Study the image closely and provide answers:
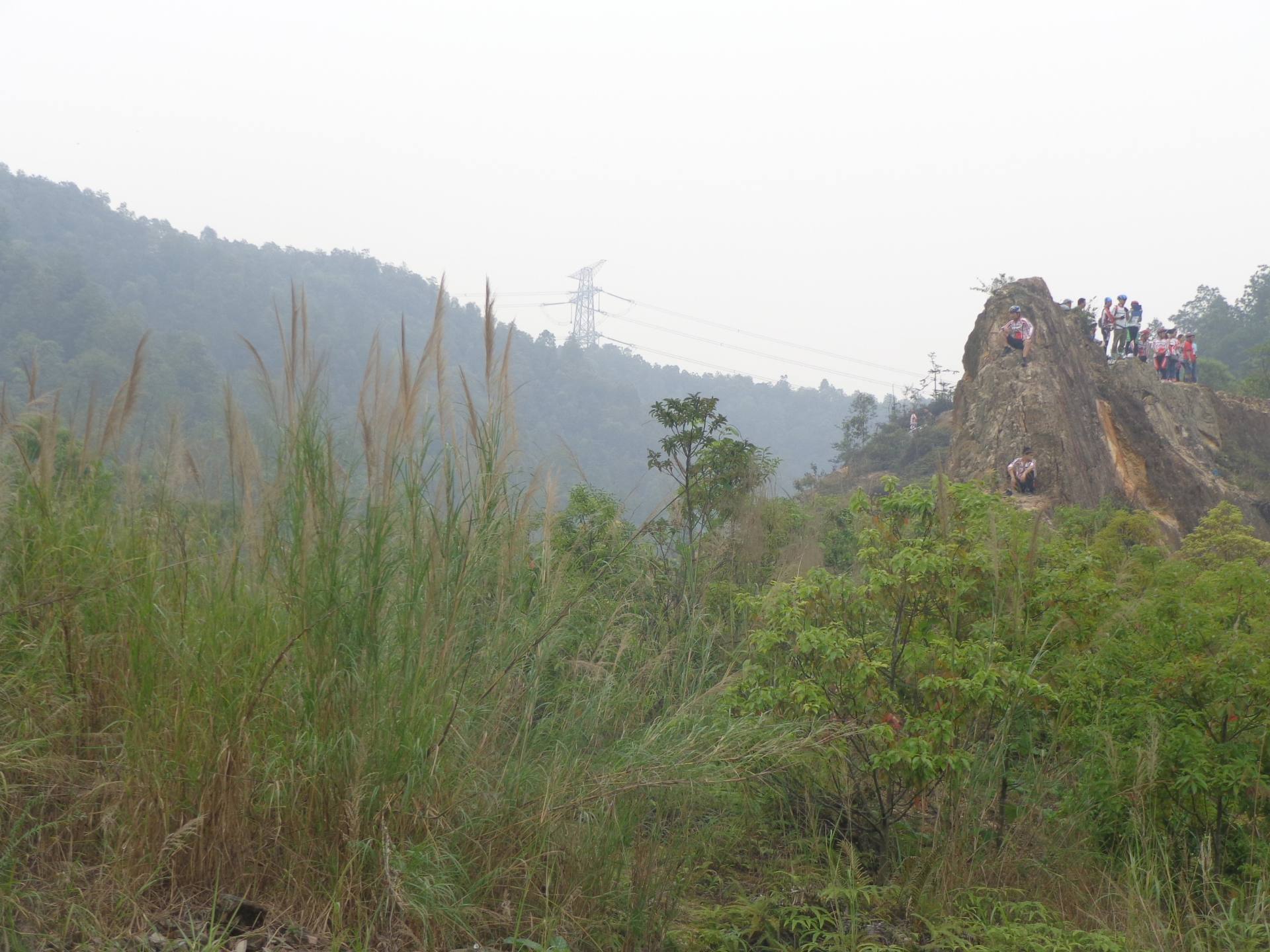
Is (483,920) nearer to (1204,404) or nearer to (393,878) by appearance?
(393,878)

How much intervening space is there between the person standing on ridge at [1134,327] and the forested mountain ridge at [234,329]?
9.49m

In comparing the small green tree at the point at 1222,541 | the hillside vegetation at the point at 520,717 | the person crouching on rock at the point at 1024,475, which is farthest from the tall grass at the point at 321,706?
the person crouching on rock at the point at 1024,475

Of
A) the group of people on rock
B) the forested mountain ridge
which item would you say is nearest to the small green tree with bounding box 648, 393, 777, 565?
the forested mountain ridge

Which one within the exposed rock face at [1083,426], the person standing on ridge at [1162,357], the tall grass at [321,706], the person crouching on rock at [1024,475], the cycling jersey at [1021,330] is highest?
the person standing on ridge at [1162,357]

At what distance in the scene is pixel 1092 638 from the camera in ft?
12.5

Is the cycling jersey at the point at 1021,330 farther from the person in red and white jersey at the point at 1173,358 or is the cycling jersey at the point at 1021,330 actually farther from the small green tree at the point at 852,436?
the small green tree at the point at 852,436

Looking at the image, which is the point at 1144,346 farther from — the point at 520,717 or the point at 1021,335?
the point at 520,717

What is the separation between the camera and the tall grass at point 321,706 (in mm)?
1982

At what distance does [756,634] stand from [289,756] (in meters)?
1.84

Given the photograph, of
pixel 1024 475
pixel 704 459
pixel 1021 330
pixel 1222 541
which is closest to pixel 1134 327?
pixel 1021 330

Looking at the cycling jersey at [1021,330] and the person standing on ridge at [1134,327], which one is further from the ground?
the person standing on ridge at [1134,327]

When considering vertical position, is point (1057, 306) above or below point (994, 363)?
above

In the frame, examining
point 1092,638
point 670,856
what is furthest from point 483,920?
point 1092,638

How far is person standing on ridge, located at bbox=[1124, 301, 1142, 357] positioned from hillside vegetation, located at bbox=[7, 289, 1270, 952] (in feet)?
59.1
